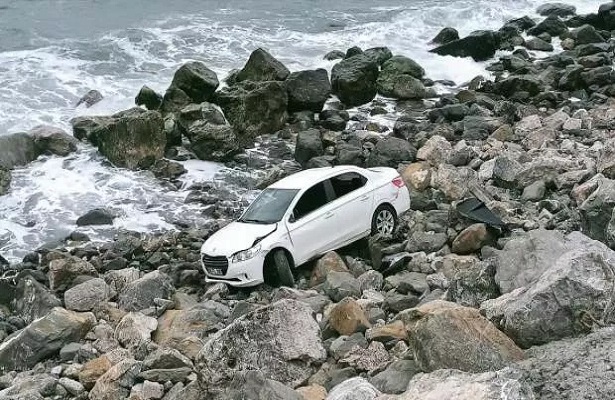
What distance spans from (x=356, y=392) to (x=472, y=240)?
20.8 ft

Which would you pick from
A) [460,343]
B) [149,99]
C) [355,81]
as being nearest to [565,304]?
[460,343]

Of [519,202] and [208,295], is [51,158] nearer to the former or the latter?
[208,295]

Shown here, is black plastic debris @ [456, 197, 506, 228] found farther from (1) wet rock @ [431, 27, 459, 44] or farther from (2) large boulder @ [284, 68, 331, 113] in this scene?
(1) wet rock @ [431, 27, 459, 44]

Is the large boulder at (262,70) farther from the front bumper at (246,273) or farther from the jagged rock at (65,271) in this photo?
the front bumper at (246,273)

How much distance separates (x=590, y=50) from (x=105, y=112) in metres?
17.5

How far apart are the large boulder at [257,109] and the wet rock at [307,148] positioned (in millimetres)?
2022

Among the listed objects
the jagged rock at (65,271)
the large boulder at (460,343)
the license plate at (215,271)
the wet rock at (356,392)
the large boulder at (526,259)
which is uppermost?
the large boulder at (460,343)

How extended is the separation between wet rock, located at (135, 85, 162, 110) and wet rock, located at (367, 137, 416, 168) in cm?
801

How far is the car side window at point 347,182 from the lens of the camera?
41.2 feet

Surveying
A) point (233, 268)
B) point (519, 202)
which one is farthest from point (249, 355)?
point (519, 202)

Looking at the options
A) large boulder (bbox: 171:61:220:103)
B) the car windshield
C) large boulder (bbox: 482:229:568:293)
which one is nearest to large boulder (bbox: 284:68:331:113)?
large boulder (bbox: 171:61:220:103)

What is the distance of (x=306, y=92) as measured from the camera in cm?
2167

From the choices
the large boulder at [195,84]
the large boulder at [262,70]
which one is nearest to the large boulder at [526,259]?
the large boulder at [195,84]

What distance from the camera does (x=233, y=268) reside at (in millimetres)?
11375
